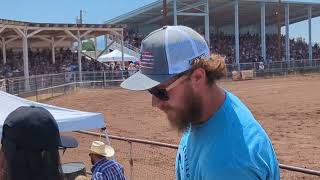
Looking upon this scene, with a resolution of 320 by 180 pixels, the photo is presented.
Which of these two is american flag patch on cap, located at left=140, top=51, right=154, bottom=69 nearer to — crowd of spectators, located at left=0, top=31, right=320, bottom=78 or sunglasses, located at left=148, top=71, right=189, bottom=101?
sunglasses, located at left=148, top=71, right=189, bottom=101

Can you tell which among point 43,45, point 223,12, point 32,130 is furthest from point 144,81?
point 223,12

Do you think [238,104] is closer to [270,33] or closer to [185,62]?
[185,62]

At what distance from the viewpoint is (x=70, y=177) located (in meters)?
6.93

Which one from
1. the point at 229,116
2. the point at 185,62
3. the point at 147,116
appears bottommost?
the point at 147,116

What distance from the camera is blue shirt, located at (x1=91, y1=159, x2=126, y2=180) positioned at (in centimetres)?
558

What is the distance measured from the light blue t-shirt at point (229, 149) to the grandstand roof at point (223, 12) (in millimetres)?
47113

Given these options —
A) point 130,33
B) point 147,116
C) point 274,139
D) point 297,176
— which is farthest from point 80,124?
point 130,33

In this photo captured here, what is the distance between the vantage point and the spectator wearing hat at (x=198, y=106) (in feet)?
6.40

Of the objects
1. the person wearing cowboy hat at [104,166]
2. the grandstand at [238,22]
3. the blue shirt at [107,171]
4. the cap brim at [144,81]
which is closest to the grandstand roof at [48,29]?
the grandstand at [238,22]

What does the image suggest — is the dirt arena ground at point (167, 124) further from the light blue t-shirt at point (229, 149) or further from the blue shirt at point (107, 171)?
the blue shirt at point (107, 171)

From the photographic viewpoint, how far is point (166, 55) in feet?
6.70

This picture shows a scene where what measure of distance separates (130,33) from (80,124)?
174 feet

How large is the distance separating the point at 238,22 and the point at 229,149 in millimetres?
63113

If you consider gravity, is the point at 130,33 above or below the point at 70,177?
above
